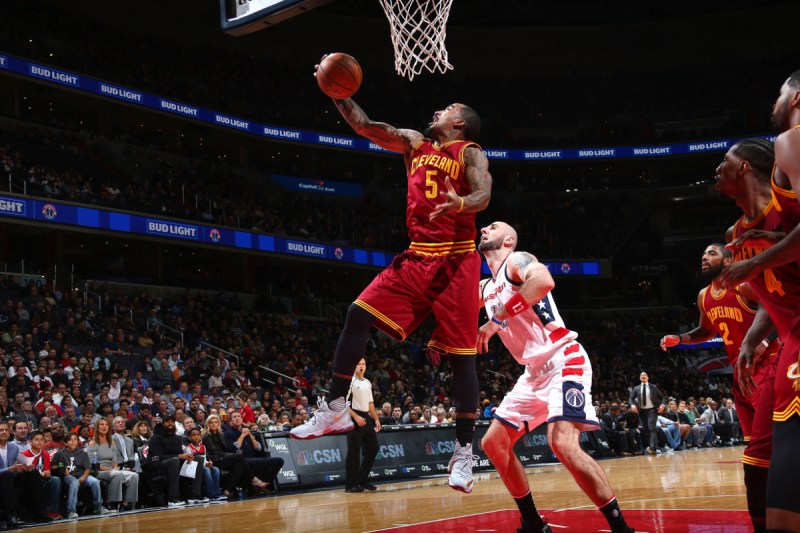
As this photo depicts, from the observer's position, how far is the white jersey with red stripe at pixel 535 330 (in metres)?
6.57

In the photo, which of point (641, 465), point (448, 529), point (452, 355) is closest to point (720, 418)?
point (641, 465)

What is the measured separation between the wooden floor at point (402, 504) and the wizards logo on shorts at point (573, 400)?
127 cm

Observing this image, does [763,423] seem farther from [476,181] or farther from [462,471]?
[476,181]

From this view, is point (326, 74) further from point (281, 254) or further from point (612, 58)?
point (612, 58)

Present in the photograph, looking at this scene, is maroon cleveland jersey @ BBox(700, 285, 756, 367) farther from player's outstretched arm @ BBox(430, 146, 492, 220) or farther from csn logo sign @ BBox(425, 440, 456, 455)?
csn logo sign @ BBox(425, 440, 456, 455)

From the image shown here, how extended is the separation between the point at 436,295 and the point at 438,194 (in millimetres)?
695

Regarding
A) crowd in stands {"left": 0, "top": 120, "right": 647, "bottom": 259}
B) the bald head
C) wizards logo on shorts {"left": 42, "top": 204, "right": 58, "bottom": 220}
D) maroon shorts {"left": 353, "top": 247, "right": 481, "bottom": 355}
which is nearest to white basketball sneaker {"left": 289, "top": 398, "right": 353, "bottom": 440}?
maroon shorts {"left": 353, "top": 247, "right": 481, "bottom": 355}

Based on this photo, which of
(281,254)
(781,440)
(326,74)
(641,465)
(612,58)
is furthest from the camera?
(612,58)

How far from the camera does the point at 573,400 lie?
20.7 ft

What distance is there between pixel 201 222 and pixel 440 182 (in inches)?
856

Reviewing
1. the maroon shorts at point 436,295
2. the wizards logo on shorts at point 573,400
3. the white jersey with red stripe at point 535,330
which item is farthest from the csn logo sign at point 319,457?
the maroon shorts at point 436,295

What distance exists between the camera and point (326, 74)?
5.58 meters

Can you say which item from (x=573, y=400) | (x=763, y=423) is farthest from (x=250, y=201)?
(x=763, y=423)

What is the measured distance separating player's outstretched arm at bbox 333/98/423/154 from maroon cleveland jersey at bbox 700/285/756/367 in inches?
108
